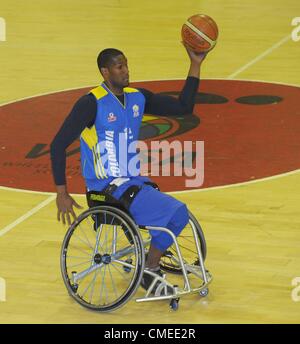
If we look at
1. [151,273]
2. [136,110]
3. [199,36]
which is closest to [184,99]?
[136,110]

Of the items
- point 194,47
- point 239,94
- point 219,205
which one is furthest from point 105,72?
point 239,94

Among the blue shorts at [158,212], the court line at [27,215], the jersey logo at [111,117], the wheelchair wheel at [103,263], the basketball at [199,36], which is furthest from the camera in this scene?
the court line at [27,215]

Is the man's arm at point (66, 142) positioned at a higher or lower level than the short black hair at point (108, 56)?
lower

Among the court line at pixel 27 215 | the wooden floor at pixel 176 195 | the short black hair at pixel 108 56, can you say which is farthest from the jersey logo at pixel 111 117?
the court line at pixel 27 215

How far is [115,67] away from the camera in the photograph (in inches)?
324

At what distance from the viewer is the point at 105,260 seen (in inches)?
320

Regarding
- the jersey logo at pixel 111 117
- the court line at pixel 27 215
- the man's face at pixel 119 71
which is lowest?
the court line at pixel 27 215

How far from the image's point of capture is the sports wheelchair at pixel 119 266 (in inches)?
310

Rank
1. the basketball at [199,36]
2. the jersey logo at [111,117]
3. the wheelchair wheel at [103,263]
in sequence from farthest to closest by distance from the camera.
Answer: the basketball at [199,36] → the jersey logo at [111,117] → the wheelchair wheel at [103,263]

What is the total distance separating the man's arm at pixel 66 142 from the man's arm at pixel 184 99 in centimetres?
60

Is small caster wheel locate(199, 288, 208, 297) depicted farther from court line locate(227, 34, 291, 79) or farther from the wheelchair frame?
court line locate(227, 34, 291, 79)

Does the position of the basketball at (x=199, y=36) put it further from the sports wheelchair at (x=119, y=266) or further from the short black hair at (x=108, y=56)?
the sports wheelchair at (x=119, y=266)

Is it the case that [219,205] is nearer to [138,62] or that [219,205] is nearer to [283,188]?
[283,188]

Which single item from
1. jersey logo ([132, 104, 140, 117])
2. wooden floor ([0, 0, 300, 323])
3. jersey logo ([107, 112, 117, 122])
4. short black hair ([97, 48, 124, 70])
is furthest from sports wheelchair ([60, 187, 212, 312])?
short black hair ([97, 48, 124, 70])
